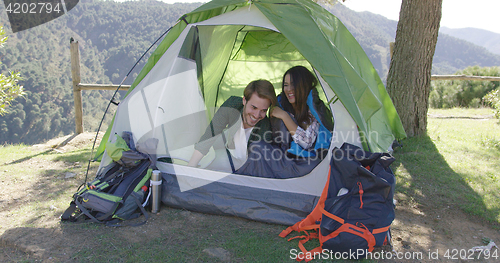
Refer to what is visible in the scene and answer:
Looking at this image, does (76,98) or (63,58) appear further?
(63,58)

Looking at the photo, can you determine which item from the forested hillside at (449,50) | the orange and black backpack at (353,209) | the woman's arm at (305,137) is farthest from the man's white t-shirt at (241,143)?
the forested hillside at (449,50)

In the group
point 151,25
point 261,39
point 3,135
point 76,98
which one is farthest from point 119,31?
point 261,39

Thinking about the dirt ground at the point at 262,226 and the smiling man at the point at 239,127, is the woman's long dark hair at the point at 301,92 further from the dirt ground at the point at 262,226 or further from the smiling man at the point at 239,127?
the dirt ground at the point at 262,226

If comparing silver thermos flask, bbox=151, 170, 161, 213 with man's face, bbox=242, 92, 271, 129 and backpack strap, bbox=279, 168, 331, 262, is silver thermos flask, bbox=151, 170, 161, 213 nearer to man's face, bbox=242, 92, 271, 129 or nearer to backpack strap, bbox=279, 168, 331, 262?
man's face, bbox=242, 92, 271, 129

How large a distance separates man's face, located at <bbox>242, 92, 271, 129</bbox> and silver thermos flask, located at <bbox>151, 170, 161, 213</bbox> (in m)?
0.82

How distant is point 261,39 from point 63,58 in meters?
39.3

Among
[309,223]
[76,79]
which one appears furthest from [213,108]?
[76,79]

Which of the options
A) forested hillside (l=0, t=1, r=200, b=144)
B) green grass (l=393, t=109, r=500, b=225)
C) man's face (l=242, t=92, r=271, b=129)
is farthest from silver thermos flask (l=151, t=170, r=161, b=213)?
forested hillside (l=0, t=1, r=200, b=144)

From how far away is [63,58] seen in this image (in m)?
35.9

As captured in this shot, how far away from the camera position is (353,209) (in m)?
1.87

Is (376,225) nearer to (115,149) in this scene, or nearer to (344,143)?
(344,143)

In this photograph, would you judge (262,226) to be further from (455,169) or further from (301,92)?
(455,169)

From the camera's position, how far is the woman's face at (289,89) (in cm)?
271

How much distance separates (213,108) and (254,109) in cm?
97
